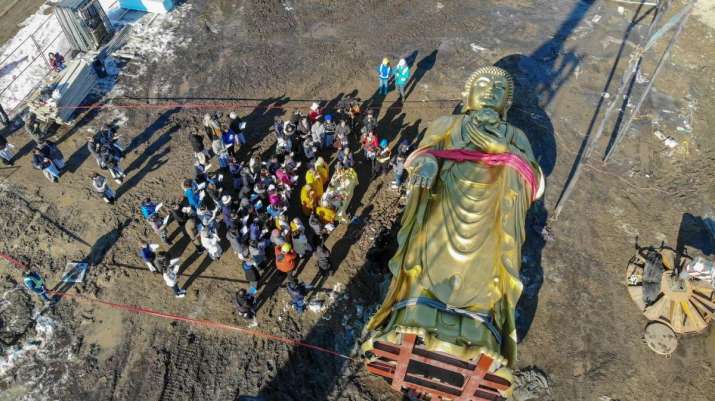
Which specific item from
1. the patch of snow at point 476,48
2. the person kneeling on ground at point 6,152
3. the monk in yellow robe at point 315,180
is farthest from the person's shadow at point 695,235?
the person kneeling on ground at point 6,152

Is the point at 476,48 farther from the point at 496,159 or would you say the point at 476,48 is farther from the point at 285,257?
the point at 285,257

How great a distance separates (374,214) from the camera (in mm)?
Answer: 13586

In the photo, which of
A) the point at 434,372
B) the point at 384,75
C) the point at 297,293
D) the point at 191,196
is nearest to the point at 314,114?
the point at 384,75

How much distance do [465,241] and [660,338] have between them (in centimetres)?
583

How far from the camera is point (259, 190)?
1245 centimetres

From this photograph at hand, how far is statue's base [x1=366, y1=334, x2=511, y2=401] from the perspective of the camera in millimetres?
9000

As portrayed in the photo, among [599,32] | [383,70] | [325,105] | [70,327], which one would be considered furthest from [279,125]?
[599,32]

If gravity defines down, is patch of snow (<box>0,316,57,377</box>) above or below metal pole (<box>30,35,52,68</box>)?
below

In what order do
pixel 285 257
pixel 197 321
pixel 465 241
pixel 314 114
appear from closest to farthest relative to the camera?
pixel 465 241 < pixel 285 257 < pixel 197 321 < pixel 314 114

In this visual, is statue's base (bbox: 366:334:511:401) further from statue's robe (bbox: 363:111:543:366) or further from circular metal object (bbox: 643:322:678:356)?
circular metal object (bbox: 643:322:678:356)

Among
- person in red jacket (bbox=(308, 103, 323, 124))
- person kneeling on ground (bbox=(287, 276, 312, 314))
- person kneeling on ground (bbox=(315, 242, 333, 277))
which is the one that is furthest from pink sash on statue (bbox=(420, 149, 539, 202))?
person in red jacket (bbox=(308, 103, 323, 124))

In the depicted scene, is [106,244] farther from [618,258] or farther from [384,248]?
[618,258]

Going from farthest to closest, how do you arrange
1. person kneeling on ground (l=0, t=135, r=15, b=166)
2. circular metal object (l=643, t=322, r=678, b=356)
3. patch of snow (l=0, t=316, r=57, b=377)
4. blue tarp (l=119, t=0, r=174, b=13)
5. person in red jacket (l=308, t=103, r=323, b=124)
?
blue tarp (l=119, t=0, r=174, b=13)
person in red jacket (l=308, t=103, r=323, b=124)
person kneeling on ground (l=0, t=135, r=15, b=166)
circular metal object (l=643, t=322, r=678, b=356)
patch of snow (l=0, t=316, r=57, b=377)

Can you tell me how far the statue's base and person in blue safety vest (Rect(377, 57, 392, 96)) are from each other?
9.69m
